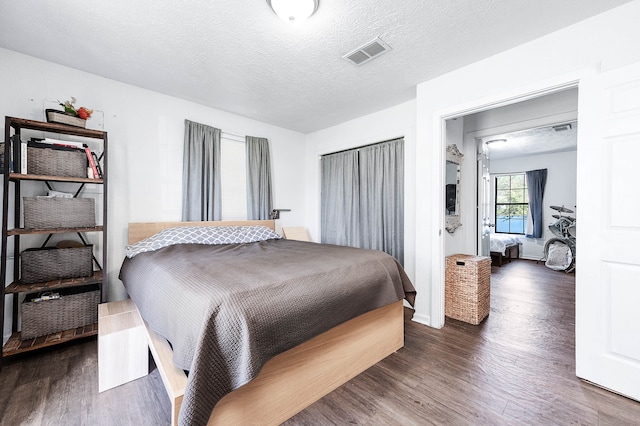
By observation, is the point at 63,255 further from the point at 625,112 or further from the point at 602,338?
the point at 625,112

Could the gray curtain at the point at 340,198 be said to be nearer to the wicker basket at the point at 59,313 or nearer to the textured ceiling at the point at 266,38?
the textured ceiling at the point at 266,38

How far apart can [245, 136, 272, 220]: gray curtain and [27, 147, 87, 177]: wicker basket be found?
1759 millimetres

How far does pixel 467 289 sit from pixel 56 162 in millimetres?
3871

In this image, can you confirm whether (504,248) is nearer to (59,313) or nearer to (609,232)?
(609,232)

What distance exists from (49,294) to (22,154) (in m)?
1.11

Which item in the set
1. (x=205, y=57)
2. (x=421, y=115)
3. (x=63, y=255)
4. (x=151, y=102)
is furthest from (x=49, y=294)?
(x=421, y=115)

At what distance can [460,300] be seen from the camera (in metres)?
2.75

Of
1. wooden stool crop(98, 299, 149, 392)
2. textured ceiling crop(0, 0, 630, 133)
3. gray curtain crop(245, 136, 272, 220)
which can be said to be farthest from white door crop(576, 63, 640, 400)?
gray curtain crop(245, 136, 272, 220)

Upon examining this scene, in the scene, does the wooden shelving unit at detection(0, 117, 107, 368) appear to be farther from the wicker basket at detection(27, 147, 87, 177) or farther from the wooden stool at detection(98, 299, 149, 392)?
the wooden stool at detection(98, 299, 149, 392)

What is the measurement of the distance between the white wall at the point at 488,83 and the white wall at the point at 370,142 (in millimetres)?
390

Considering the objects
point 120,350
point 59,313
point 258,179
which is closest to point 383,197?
point 258,179

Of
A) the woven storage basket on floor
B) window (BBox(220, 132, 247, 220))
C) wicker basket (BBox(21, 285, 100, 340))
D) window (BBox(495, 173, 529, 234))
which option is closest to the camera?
wicker basket (BBox(21, 285, 100, 340))

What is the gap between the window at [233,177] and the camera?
3.49m

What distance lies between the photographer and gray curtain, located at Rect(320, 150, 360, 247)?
3779 millimetres
